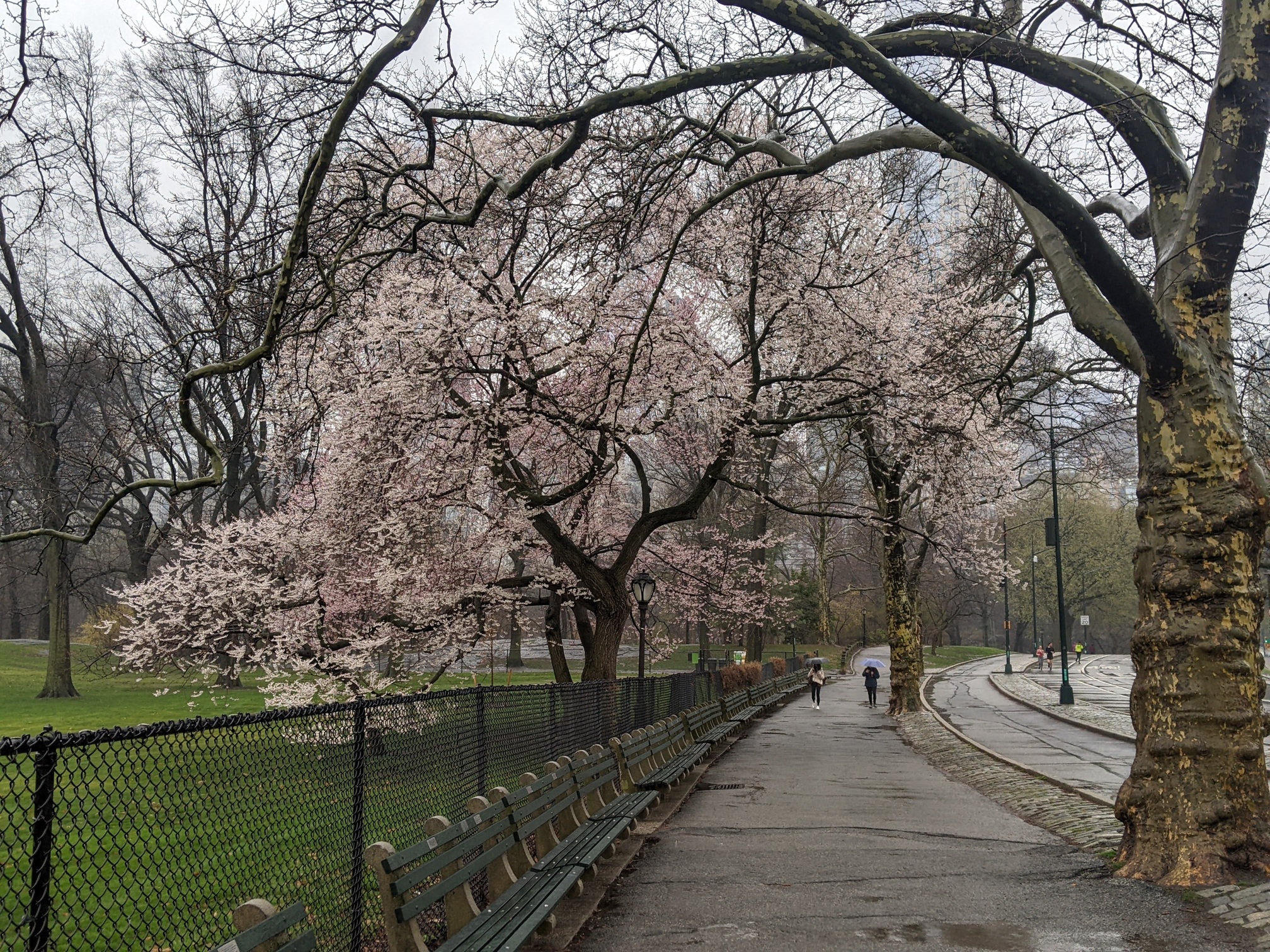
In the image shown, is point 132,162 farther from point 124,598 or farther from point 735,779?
point 735,779

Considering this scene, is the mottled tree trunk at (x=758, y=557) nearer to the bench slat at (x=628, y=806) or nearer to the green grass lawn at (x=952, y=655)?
the bench slat at (x=628, y=806)

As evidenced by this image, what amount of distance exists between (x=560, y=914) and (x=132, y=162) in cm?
2453

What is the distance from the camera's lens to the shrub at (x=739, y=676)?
2961cm

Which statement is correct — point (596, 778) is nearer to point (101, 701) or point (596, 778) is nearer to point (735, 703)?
point (735, 703)

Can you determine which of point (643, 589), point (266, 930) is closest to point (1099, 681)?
point (643, 589)

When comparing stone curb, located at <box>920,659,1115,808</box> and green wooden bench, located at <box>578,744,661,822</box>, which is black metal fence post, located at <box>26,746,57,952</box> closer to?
green wooden bench, located at <box>578,744,661,822</box>

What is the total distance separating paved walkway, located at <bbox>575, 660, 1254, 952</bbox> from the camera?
20.1 feet

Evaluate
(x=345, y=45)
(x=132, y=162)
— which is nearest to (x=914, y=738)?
(x=345, y=45)

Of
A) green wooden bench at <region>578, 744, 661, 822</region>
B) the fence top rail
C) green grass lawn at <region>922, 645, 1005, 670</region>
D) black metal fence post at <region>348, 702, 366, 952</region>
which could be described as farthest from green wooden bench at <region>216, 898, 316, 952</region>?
green grass lawn at <region>922, 645, 1005, 670</region>

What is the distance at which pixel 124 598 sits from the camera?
2077cm

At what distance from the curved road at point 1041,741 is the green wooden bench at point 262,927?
1085 centimetres

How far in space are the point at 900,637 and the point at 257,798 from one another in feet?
84.8

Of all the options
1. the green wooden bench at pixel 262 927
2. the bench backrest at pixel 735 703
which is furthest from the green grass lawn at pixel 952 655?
the green wooden bench at pixel 262 927

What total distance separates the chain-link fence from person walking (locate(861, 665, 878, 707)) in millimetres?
20517
